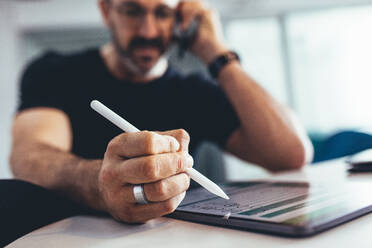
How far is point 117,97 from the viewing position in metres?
1.02

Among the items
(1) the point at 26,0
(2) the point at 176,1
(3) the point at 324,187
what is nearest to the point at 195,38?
(2) the point at 176,1

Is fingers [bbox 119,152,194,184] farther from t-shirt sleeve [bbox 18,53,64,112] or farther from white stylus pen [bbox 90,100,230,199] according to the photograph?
t-shirt sleeve [bbox 18,53,64,112]

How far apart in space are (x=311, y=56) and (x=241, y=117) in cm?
225

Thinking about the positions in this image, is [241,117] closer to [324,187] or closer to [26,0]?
[324,187]

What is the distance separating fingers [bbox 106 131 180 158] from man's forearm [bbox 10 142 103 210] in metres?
0.08

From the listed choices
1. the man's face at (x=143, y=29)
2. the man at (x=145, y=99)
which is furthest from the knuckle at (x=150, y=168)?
Answer: the man's face at (x=143, y=29)

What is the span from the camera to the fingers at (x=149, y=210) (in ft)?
1.15

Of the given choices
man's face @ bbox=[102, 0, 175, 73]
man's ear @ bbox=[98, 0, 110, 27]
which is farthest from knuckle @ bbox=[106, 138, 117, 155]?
man's ear @ bbox=[98, 0, 110, 27]

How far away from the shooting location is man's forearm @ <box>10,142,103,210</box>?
443 millimetres

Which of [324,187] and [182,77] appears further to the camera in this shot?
[182,77]

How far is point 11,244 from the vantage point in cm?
34

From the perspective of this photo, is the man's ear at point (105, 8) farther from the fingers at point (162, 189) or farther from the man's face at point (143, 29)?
the fingers at point (162, 189)

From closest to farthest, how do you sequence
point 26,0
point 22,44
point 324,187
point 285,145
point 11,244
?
point 11,244 < point 324,187 < point 285,145 < point 26,0 < point 22,44

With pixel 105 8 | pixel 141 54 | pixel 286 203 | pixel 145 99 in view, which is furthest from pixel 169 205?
pixel 105 8
